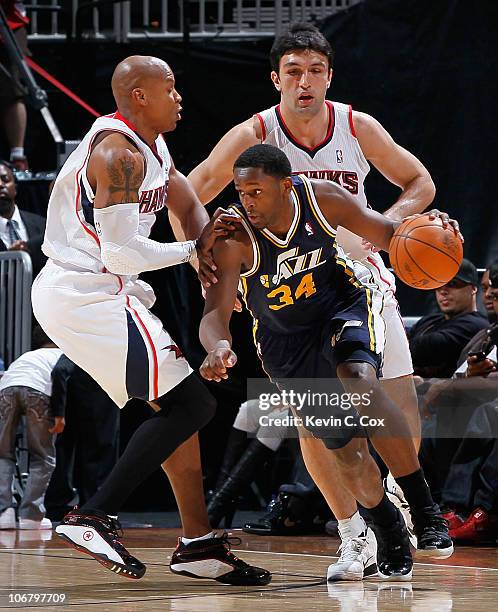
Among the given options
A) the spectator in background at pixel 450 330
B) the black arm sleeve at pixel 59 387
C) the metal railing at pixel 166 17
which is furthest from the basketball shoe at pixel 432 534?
the metal railing at pixel 166 17

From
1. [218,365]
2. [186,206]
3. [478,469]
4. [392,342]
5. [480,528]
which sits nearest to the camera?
[218,365]

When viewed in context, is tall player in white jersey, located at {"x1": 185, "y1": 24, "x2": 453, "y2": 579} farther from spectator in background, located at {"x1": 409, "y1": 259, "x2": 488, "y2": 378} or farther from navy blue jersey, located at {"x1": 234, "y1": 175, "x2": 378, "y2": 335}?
spectator in background, located at {"x1": 409, "y1": 259, "x2": 488, "y2": 378}

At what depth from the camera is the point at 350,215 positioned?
14.7 feet

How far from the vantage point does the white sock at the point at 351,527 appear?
4.63 metres

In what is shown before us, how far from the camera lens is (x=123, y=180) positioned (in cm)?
424

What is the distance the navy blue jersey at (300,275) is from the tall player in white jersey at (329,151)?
0.61 meters

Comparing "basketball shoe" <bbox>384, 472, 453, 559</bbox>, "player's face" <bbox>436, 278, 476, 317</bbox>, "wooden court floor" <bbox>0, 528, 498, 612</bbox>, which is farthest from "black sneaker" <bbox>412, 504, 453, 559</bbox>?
"player's face" <bbox>436, 278, 476, 317</bbox>

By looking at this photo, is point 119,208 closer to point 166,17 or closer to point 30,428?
point 30,428

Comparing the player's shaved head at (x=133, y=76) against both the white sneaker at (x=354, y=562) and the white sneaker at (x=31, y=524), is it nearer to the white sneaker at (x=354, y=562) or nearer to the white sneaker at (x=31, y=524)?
the white sneaker at (x=354, y=562)

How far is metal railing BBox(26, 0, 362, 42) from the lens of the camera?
989cm

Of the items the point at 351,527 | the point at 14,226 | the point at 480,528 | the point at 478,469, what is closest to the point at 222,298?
the point at 351,527

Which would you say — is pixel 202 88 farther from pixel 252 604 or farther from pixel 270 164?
pixel 252 604

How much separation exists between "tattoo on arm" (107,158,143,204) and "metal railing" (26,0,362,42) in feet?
18.6

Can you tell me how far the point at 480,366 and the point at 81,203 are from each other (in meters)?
3.01
